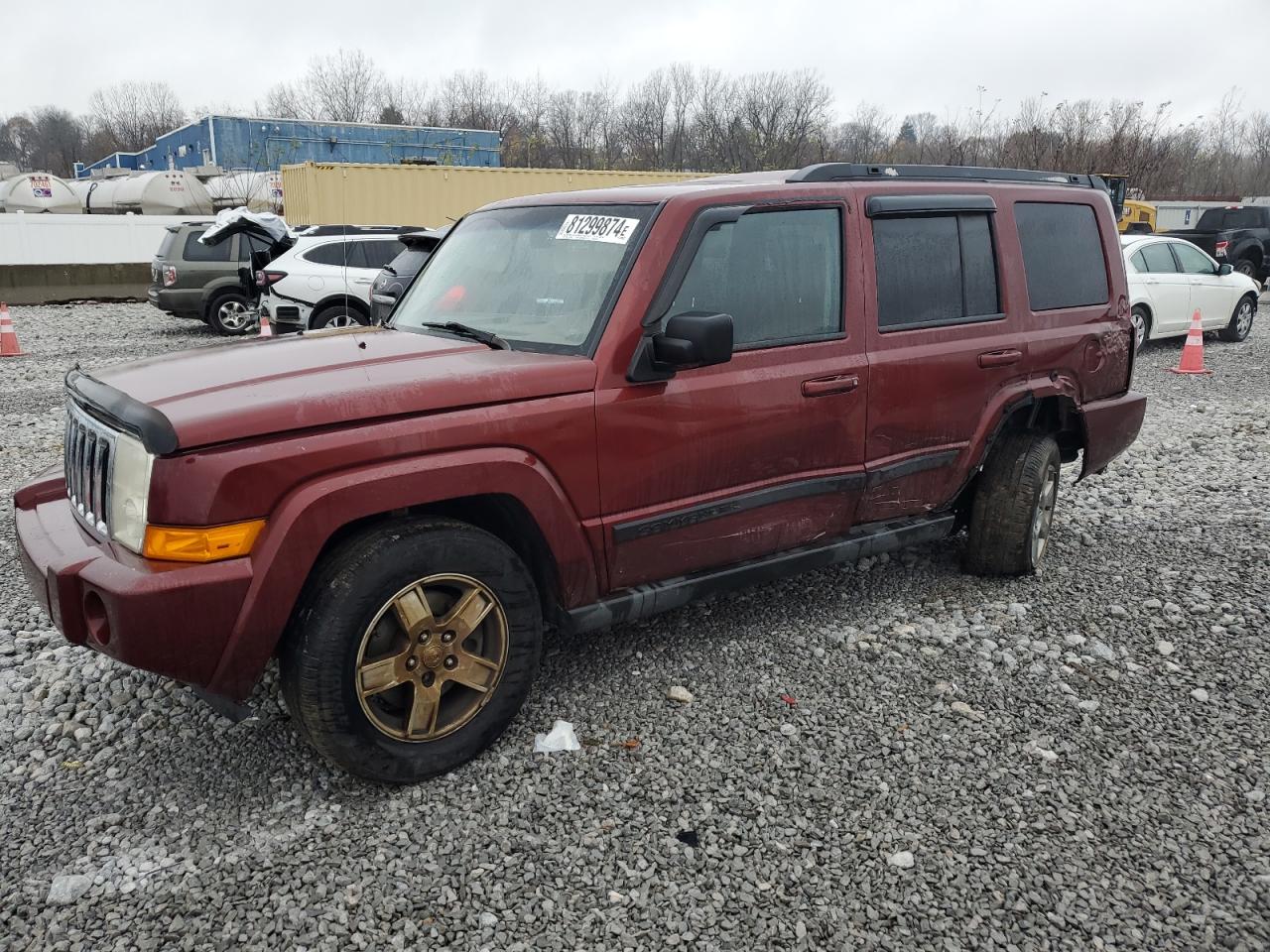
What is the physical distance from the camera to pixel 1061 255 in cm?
483

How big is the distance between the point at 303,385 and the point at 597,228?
4.30 ft

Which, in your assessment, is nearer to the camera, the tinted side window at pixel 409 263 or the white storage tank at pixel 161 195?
the tinted side window at pixel 409 263

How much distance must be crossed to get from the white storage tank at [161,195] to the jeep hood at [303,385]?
3603 centimetres

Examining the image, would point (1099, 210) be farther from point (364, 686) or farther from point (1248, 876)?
point (364, 686)

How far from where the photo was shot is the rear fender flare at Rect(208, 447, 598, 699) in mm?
2746

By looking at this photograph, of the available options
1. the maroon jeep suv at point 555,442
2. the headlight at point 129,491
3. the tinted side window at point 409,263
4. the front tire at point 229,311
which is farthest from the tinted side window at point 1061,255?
the front tire at point 229,311

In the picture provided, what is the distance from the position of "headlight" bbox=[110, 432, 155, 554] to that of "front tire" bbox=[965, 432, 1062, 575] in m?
3.72

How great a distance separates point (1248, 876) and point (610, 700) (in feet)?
6.93

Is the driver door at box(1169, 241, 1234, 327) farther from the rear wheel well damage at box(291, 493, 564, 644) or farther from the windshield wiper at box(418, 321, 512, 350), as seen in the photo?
the rear wheel well damage at box(291, 493, 564, 644)

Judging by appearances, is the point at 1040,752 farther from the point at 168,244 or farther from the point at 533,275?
the point at 168,244

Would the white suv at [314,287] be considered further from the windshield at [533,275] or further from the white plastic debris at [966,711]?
the white plastic debris at [966,711]

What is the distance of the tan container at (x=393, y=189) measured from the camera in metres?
21.8

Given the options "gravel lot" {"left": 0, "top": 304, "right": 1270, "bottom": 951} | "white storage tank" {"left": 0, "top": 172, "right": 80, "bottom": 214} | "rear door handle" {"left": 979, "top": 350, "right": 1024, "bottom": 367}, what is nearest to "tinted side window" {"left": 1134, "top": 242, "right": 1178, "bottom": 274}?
"gravel lot" {"left": 0, "top": 304, "right": 1270, "bottom": 951}

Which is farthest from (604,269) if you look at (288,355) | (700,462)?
(288,355)
